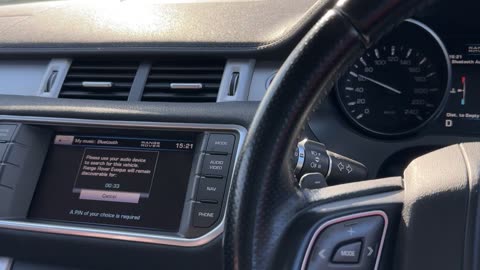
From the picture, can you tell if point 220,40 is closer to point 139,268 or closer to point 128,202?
point 128,202

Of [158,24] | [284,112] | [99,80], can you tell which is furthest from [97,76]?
[284,112]

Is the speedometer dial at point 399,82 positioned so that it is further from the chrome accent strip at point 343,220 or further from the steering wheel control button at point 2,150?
the chrome accent strip at point 343,220

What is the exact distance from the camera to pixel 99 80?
1866 mm

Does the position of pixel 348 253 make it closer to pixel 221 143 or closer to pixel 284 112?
pixel 284 112

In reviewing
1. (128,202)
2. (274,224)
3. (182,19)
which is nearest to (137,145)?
(128,202)

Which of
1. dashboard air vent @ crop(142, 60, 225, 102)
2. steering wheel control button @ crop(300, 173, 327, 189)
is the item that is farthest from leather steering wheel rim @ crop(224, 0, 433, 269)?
dashboard air vent @ crop(142, 60, 225, 102)

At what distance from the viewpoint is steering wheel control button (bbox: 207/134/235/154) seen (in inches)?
59.5

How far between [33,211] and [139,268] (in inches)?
13.3

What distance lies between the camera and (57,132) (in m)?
1.73

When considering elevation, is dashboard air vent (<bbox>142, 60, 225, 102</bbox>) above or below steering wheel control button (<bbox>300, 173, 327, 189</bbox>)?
above

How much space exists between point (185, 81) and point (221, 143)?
1.03 ft

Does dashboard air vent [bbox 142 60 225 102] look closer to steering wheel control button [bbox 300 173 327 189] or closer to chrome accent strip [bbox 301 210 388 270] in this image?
steering wheel control button [bbox 300 173 327 189]

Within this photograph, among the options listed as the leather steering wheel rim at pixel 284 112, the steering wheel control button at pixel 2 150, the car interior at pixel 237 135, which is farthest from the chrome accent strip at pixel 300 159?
the steering wheel control button at pixel 2 150

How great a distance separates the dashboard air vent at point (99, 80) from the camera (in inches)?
72.0
